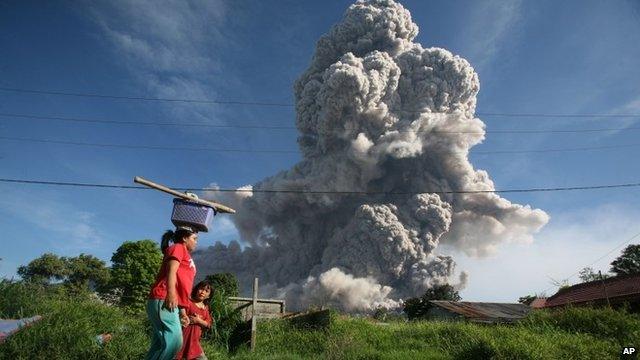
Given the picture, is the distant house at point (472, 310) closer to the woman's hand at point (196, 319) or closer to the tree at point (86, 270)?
the woman's hand at point (196, 319)

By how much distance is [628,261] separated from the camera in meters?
43.0

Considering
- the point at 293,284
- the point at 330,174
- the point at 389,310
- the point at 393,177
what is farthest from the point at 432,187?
the point at 293,284

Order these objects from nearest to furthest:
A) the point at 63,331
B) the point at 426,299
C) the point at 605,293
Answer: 1. the point at 63,331
2. the point at 605,293
3. the point at 426,299

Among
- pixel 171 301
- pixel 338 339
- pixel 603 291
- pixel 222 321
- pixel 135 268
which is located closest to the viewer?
pixel 171 301

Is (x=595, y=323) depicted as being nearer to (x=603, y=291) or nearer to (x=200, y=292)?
(x=200, y=292)

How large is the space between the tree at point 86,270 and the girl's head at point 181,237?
157ft

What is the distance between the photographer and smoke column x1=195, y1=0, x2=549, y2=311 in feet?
179

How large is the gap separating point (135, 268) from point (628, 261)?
4562cm

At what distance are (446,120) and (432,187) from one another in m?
9.12

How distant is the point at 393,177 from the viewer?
62.6 m

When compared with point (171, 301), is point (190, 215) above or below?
above

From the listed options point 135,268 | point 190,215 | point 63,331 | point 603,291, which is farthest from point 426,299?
point 190,215

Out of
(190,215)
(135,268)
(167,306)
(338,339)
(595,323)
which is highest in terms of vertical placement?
(135,268)

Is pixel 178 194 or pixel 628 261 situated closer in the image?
pixel 178 194
